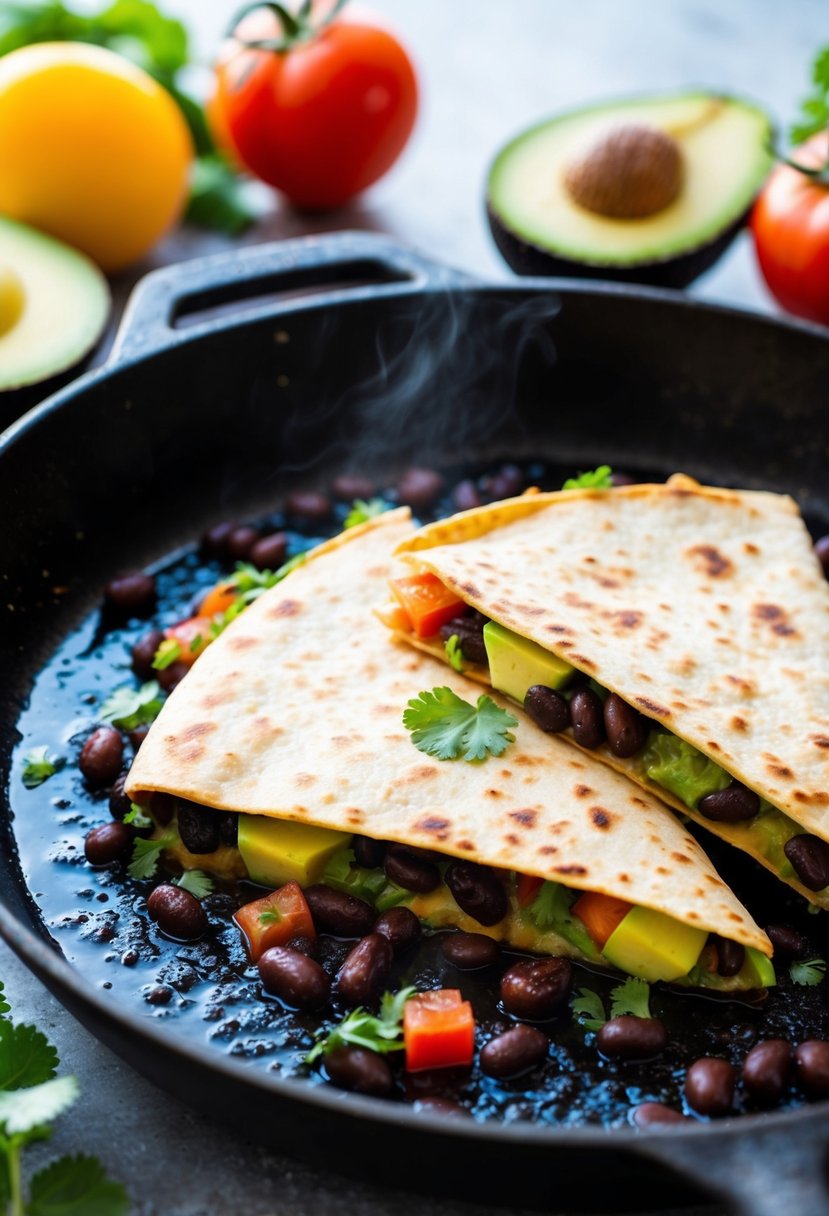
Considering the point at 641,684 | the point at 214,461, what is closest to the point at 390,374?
the point at 214,461

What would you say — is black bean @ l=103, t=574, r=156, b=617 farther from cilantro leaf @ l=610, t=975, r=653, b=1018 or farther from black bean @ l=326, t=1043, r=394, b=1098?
cilantro leaf @ l=610, t=975, r=653, b=1018

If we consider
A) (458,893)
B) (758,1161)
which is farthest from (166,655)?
(758,1161)

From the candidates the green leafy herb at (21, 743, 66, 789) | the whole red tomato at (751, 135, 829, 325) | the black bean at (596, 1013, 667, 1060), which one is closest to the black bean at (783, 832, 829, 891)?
Result: the black bean at (596, 1013, 667, 1060)

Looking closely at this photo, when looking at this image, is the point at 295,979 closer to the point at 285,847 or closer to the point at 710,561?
the point at 285,847

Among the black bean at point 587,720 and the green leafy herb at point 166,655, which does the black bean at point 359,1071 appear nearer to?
the black bean at point 587,720

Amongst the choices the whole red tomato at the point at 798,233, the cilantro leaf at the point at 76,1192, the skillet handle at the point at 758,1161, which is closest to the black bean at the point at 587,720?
the skillet handle at the point at 758,1161

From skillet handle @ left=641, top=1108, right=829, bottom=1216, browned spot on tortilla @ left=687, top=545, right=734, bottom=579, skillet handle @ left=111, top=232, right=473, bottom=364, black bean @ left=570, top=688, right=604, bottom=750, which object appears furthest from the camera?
skillet handle @ left=111, top=232, right=473, bottom=364

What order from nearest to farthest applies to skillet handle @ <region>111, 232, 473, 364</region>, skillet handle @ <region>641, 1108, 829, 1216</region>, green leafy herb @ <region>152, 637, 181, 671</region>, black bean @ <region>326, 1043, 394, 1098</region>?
skillet handle @ <region>641, 1108, 829, 1216</region>
black bean @ <region>326, 1043, 394, 1098</region>
green leafy herb @ <region>152, 637, 181, 671</region>
skillet handle @ <region>111, 232, 473, 364</region>
